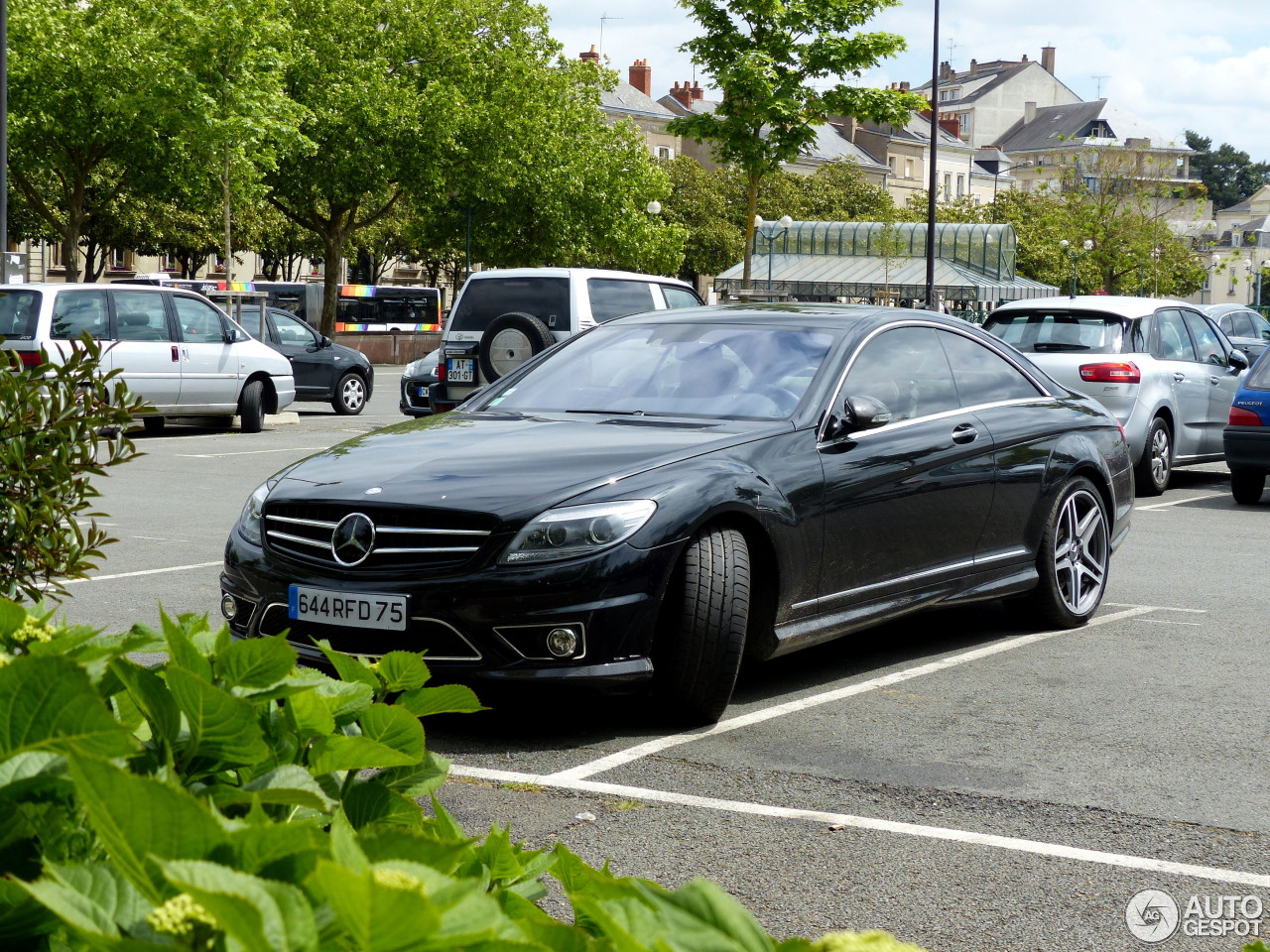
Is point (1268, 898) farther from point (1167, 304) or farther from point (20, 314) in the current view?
point (20, 314)

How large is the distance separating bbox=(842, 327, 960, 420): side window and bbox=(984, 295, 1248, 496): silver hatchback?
23.6ft

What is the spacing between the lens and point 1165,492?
15.1 meters

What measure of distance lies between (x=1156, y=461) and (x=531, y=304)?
22.1ft

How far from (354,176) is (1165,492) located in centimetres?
3493

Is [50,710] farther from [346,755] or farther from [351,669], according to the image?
[351,669]

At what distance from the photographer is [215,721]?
1444 mm

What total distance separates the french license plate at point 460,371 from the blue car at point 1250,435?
7668mm

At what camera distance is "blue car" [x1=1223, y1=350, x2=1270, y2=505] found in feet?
45.1

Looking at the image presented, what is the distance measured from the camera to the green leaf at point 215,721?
1433 mm

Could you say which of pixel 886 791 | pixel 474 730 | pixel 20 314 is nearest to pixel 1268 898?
pixel 886 791

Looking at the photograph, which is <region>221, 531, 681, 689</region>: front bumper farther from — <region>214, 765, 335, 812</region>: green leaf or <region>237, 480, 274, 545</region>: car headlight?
<region>214, 765, 335, 812</region>: green leaf

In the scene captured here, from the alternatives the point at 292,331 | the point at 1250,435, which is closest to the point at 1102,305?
the point at 1250,435

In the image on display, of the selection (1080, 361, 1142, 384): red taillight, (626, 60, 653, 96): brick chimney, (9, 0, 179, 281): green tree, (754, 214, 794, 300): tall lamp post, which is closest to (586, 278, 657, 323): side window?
(1080, 361, 1142, 384): red taillight

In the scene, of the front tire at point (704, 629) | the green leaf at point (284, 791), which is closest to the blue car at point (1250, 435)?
the front tire at point (704, 629)
